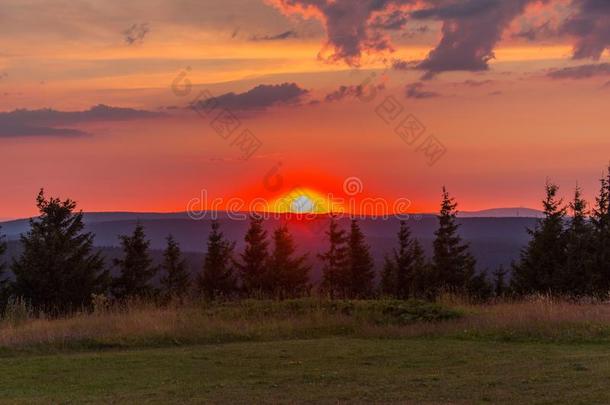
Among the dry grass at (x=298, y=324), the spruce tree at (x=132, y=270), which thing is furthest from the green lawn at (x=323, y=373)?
the spruce tree at (x=132, y=270)

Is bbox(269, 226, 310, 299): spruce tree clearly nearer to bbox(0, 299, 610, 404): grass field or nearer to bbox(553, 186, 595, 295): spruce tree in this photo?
bbox(553, 186, 595, 295): spruce tree

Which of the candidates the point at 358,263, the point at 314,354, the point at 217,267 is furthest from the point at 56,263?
the point at 358,263

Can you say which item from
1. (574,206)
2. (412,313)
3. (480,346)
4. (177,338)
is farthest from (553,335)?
(574,206)

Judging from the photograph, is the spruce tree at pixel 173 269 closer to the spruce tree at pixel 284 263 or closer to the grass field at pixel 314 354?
the spruce tree at pixel 284 263

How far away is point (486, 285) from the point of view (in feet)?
198

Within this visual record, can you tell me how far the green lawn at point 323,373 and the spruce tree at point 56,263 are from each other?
2956cm

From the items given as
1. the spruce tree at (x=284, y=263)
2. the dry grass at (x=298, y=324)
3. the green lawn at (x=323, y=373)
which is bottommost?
the green lawn at (x=323, y=373)

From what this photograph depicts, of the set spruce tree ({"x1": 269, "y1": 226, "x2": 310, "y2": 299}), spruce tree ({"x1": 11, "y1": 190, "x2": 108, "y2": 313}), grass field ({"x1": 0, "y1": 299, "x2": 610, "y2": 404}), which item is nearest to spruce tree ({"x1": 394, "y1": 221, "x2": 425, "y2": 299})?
spruce tree ({"x1": 269, "y1": 226, "x2": 310, "y2": 299})

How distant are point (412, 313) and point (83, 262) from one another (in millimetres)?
31257

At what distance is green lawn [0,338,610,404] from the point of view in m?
10.0

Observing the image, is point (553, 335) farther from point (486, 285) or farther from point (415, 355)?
point (486, 285)

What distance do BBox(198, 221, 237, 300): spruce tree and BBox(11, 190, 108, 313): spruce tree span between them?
61.5ft

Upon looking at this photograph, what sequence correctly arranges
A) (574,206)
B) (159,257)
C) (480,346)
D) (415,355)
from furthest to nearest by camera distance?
(159,257) < (574,206) < (480,346) < (415,355)

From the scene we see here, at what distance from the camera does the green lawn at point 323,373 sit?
10031mm
